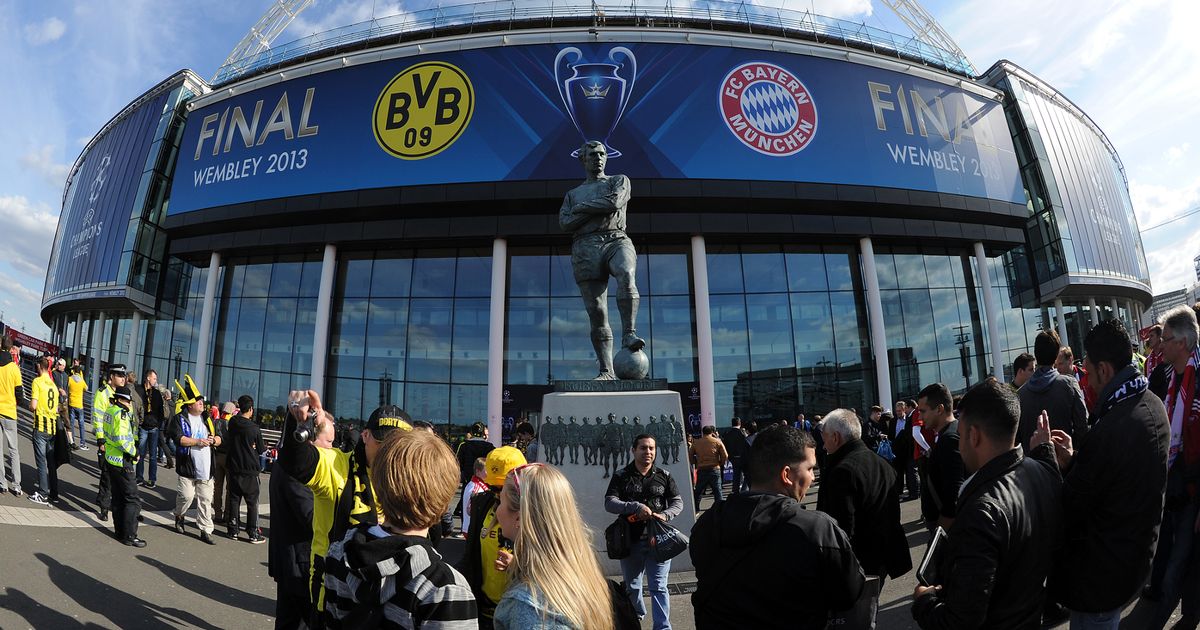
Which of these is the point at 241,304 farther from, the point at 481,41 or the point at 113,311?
the point at 481,41

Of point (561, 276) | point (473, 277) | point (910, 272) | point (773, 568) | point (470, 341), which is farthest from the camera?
point (910, 272)

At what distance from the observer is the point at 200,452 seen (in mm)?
8055

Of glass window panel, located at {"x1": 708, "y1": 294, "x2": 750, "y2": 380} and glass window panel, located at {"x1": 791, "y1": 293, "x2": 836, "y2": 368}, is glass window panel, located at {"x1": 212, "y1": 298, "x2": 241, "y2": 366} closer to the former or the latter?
glass window panel, located at {"x1": 708, "y1": 294, "x2": 750, "y2": 380}

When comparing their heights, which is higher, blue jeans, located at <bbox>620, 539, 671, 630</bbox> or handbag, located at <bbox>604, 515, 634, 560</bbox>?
handbag, located at <bbox>604, 515, 634, 560</bbox>

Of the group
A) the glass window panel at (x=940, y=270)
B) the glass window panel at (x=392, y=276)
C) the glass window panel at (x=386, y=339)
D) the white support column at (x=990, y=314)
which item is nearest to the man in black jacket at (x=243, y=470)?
the glass window panel at (x=386, y=339)

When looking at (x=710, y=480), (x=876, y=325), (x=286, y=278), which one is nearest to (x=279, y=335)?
(x=286, y=278)

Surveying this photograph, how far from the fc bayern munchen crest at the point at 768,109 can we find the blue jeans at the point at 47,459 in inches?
728

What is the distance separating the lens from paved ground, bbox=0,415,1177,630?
196 inches

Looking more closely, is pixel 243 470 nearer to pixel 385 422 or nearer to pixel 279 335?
pixel 385 422

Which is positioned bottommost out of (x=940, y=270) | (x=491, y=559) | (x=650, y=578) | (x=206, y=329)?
(x=650, y=578)

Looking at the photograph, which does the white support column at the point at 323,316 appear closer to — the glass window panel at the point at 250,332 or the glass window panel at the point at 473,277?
the glass window panel at the point at 250,332

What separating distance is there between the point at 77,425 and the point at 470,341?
419 inches

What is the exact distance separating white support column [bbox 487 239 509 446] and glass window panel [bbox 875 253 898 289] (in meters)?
13.7

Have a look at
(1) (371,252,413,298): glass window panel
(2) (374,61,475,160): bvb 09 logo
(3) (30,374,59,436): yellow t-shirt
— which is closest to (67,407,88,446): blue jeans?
(3) (30,374,59,436): yellow t-shirt
